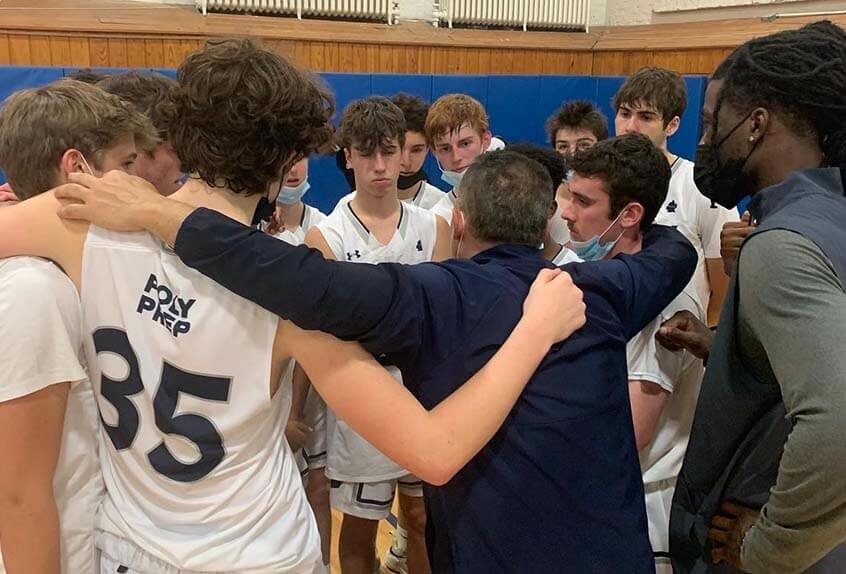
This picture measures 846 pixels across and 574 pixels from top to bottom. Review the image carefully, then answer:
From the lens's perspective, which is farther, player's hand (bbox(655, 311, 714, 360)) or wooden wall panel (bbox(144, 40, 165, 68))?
wooden wall panel (bbox(144, 40, 165, 68))

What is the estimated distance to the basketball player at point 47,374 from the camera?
1.24m

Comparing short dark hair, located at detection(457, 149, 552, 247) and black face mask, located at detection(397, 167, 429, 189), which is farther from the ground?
short dark hair, located at detection(457, 149, 552, 247)

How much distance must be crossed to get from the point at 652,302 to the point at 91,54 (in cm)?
622

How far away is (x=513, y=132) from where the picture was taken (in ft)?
28.2

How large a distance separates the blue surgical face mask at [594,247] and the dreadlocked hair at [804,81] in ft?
2.15

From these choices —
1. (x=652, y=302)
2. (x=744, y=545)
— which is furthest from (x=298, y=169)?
(x=744, y=545)

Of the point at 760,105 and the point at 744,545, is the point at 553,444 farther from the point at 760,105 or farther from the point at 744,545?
the point at 760,105

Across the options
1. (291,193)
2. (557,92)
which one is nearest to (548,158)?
(291,193)

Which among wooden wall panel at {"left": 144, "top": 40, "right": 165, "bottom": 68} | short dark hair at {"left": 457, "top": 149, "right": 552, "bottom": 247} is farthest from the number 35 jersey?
wooden wall panel at {"left": 144, "top": 40, "right": 165, "bottom": 68}

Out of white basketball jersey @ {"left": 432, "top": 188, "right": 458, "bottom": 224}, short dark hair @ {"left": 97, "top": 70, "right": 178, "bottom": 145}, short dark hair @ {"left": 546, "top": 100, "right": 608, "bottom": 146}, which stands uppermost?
short dark hair @ {"left": 97, "top": 70, "right": 178, "bottom": 145}

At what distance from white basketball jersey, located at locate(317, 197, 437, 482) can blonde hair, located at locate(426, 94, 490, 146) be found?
111 centimetres

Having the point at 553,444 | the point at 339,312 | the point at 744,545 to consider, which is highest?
the point at 339,312

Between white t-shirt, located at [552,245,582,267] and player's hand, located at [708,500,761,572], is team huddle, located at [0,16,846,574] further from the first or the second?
white t-shirt, located at [552,245,582,267]

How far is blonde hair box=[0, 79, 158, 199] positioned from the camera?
1480 millimetres
